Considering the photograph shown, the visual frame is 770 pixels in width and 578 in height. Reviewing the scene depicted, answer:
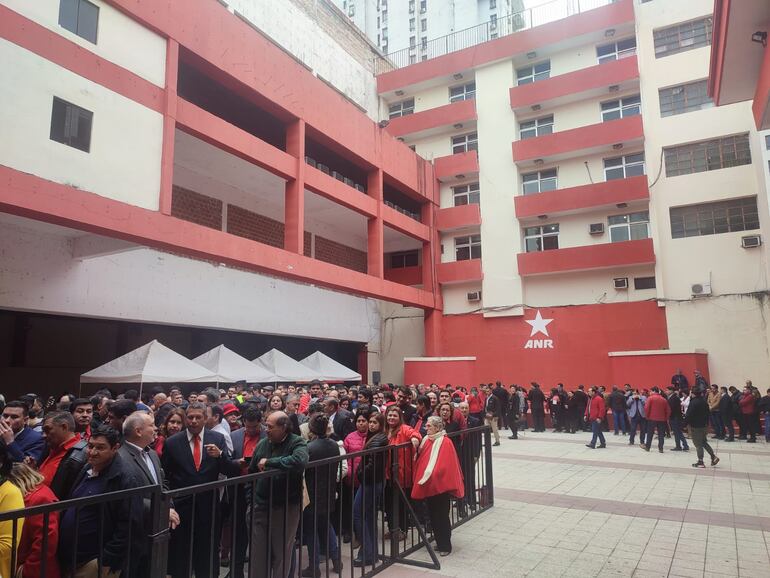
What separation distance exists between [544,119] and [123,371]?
21.8 metres

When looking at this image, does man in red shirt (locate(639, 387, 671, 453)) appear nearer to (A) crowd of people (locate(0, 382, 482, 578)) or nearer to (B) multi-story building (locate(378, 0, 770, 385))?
(B) multi-story building (locate(378, 0, 770, 385))

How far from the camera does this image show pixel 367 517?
538 centimetres

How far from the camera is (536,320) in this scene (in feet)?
76.6

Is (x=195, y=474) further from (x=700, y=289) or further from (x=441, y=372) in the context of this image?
(x=700, y=289)

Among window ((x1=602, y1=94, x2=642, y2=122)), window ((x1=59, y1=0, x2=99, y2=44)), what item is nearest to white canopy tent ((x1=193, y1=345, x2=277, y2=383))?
window ((x1=59, y1=0, x2=99, y2=44))

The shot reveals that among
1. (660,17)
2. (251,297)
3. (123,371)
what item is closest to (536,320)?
(251,297)

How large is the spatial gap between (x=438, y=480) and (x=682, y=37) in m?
23.8

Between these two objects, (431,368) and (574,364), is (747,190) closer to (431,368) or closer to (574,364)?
(574,364)

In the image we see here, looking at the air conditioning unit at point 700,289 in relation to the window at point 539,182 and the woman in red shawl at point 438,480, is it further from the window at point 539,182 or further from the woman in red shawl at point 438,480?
the woman in red shawl at point 438,480

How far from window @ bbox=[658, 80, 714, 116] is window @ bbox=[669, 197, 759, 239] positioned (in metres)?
4.17

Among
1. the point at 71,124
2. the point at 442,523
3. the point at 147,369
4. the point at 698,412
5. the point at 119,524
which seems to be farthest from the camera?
the point at 147,369

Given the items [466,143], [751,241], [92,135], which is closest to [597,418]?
[751,241]

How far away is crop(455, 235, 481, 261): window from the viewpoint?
2622 cm

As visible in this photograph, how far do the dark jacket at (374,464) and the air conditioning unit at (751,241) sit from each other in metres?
19.5
